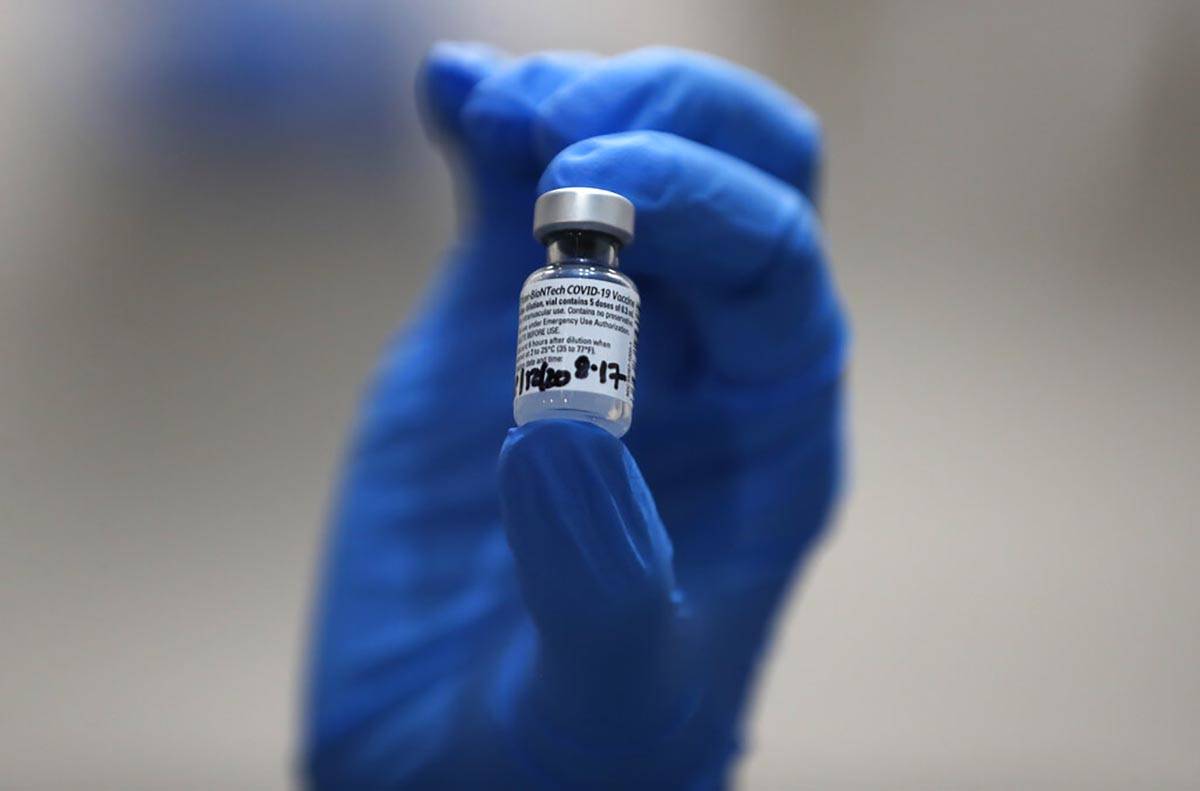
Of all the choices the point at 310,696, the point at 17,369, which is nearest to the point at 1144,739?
the point at 310,696

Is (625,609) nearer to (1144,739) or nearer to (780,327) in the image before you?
(780,327)

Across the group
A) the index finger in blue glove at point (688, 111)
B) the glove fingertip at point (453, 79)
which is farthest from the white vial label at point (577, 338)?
the glove fingertip at point (453, 79)

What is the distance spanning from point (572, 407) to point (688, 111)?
0.38m

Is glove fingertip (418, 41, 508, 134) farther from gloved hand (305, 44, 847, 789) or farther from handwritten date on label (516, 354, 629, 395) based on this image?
handwritten date on label (516, 354, 629, 395)

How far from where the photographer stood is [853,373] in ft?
4.03

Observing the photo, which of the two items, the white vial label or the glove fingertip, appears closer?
the white vial label

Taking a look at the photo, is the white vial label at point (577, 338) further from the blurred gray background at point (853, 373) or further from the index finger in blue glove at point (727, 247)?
the blurred gray background at point (853, 373)

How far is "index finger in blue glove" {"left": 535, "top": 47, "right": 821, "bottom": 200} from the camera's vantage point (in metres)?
0.81

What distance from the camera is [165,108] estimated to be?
4.56ft

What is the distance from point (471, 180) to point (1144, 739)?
92cm

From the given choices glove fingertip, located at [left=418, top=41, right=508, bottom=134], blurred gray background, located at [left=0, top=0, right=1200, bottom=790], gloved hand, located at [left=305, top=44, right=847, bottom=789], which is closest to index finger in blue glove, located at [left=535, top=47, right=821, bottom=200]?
gloved hand, located at [left=305, top=44, right=847, bottom=789]

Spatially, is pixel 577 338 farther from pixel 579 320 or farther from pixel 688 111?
pixel 688 111

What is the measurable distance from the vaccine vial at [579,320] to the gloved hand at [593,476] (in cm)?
2

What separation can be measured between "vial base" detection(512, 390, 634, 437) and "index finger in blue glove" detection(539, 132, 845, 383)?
170mm
